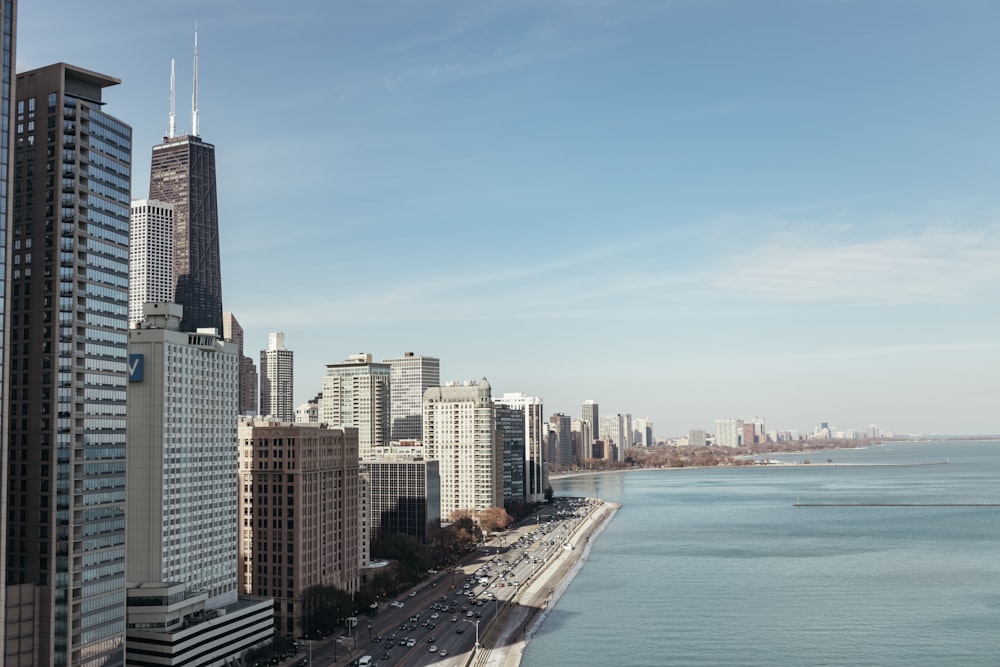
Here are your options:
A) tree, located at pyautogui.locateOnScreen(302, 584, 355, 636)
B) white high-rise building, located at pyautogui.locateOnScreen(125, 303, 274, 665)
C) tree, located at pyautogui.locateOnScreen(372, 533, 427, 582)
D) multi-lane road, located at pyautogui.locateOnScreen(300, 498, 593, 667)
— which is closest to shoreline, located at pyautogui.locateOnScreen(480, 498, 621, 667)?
multi-lane road, located at pyautogui.locateOnScreen(300, 498, 593, 667)

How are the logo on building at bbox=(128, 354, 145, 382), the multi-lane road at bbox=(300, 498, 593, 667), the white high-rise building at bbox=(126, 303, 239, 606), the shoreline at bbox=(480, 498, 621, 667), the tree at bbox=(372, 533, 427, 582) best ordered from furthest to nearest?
1. the tree at bbox=(372, 533, 427, 582)
2. the shoreline at bbox=(480, 498, 621, 667)
3. the multi-lane road at bbox=(300, 498, 593, 667)
4. the white high-rise building at bbox=(126, 303, 239, 606)
5. the logo on building at bbox=(128, 354, 145, 382)

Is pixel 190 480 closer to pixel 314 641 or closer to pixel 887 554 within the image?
pixel 314 641

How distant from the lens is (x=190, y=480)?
293 feet

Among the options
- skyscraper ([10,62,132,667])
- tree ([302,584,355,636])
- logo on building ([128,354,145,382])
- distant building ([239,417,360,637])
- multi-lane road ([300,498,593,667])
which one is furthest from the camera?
distant building ([239,417,360,637])

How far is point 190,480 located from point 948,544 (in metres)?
131

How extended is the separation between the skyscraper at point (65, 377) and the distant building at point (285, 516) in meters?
29.3

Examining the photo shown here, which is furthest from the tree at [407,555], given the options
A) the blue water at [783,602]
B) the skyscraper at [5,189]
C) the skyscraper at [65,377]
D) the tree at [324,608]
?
the skyscraper at [5,189]

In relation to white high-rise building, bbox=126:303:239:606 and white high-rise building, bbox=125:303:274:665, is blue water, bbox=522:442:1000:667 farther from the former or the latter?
white high-rise building, bbox=126:303:239:606

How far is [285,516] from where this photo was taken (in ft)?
Answer: 322

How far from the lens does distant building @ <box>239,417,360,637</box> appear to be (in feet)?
318

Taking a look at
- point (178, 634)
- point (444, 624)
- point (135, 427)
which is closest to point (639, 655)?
point (444, 624)

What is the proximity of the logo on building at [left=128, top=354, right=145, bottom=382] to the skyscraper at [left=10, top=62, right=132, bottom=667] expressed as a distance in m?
16.7

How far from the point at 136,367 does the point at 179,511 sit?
14390 mm

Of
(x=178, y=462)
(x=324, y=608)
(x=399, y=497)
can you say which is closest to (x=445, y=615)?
(x=324, y=608)
